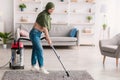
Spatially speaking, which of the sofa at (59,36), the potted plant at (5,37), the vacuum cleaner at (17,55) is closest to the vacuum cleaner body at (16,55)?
the vacuum cleaner at (17,55)

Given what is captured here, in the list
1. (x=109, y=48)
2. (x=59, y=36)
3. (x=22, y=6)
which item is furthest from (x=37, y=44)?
(x=22, y=6)

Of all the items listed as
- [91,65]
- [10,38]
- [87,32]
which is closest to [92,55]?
[91,65]

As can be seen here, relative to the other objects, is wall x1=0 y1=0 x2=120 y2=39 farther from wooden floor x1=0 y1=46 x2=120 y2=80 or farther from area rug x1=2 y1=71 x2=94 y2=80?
area rug x1=2 y1=71 x2=94 y2=80

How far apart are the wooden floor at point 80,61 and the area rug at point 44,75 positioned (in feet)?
0.59

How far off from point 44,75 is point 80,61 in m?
Answer: 1.89

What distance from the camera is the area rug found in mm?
5281

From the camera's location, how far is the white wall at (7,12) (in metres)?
9.99

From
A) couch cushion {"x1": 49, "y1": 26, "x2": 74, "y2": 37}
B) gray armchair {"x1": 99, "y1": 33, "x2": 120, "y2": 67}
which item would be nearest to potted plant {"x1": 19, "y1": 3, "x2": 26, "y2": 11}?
couch cushion {"x1": 49, "y1": 26, "x2": 74, "y2": 37}

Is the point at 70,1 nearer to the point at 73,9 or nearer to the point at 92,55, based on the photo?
the point at 73,9

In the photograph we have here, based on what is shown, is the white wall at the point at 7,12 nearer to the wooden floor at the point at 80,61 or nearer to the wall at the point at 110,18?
the wall at the point at 110,18

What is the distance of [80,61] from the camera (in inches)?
284

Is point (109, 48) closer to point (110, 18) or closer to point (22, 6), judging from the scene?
point (110, 18)

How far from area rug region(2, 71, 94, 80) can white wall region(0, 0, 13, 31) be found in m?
4.68

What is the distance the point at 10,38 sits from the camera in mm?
9703
